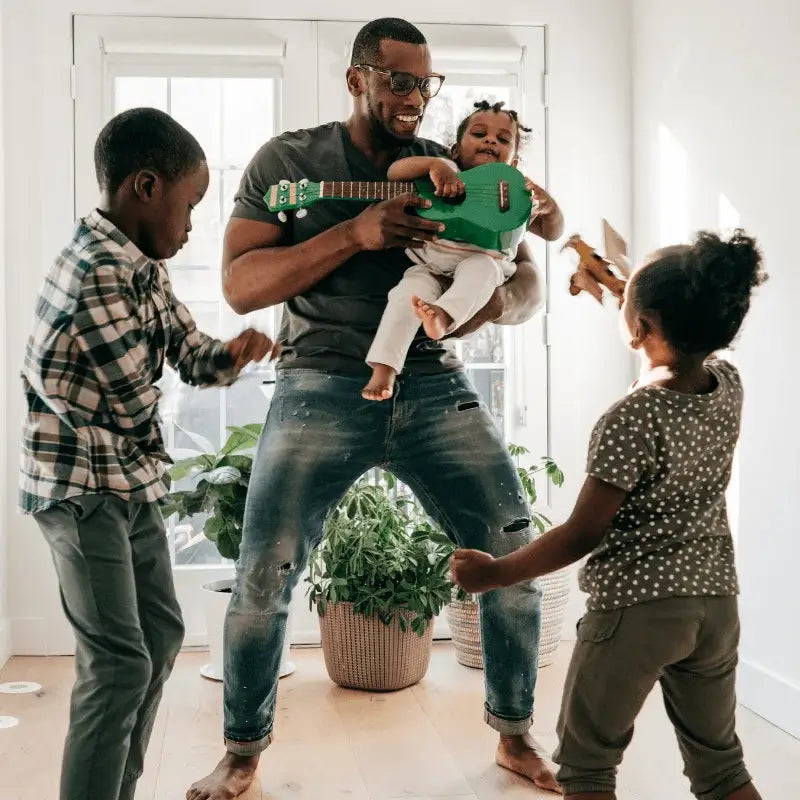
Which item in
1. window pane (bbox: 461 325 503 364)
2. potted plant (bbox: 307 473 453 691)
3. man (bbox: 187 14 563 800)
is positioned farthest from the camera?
window pane (bbox: 461 325 503 364)

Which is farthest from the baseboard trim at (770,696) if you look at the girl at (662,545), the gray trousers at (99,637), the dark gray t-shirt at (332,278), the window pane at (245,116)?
the window pane at (245,116)

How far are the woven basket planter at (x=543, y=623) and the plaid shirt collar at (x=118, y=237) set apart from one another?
198 centimetres

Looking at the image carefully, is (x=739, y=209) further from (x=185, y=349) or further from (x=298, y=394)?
(x=185, y=349)

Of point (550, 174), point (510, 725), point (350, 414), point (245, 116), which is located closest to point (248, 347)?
point (350, 414)

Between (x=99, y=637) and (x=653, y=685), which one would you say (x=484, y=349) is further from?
(x=99, y=637)

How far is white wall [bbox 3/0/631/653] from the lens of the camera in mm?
3443

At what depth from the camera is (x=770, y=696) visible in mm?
2736

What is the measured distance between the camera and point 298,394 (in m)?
2.18

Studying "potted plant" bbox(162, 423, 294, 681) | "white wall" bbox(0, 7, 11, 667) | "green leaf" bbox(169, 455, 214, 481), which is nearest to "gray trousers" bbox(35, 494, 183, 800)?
"potted plant" bbox(162, 423, 294, 681)

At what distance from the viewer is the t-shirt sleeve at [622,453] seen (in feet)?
4.87

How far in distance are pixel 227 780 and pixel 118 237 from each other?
1.20 meters

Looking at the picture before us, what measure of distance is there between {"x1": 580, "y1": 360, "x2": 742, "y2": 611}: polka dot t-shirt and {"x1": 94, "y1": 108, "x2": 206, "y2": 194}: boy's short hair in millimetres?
770

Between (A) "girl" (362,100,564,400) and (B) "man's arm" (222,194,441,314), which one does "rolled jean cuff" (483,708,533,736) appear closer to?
(A) "girl" (362,100,564,400)

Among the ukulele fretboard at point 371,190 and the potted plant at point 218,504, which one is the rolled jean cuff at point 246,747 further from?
the ukulele fretboard at point 371,190
